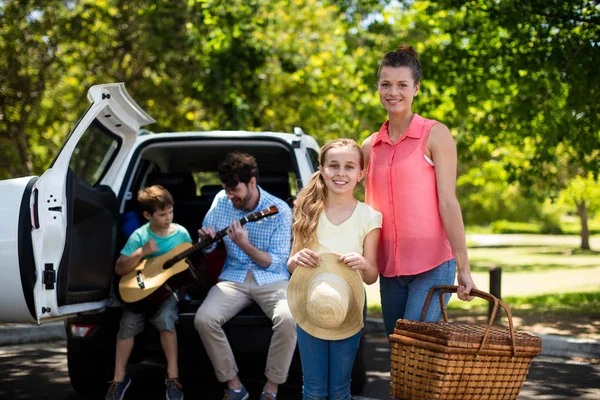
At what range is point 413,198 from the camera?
374 cm

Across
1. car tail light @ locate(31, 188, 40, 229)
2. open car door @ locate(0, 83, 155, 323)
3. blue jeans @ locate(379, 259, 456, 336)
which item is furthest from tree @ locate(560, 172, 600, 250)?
blue jeans @ locate(379, 259, 456, 336)

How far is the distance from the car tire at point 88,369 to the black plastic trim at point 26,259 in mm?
1168

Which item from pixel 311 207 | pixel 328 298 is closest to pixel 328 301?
pixel 328 298

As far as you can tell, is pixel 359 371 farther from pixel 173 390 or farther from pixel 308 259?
pixel 308 259

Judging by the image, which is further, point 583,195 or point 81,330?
point 583,195

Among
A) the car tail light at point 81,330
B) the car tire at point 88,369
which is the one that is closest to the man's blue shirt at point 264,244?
the car tail light at point 81,330

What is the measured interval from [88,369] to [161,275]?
0.95m

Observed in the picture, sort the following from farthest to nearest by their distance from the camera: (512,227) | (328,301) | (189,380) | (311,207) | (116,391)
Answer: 1. (512,227)
2. (189,380)
3. (116,391)
4. (311,207)
5. (328,301)

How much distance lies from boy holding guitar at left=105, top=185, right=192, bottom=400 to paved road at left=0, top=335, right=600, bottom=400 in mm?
529

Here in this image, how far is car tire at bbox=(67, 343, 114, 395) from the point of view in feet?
19.5

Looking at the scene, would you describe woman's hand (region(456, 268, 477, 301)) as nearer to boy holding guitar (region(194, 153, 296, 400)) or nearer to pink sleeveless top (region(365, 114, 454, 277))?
pink sleeveless top (region(365, 114, 454, 277))

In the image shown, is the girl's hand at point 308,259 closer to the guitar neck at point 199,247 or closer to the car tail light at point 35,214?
the car tail light at point 35,214

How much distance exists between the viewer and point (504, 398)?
10.9 feet

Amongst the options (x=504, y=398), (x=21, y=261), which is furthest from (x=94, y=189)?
(x=504, y=398)
